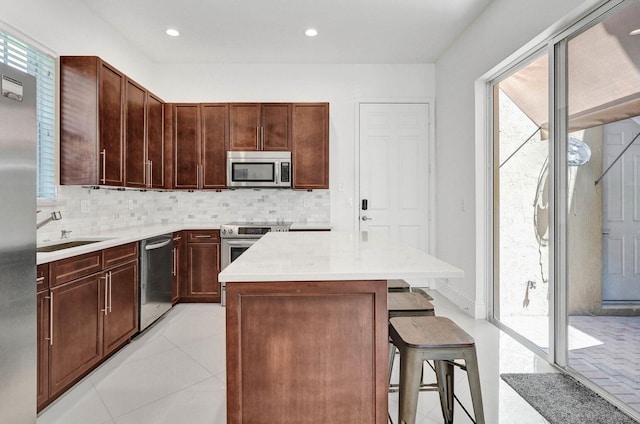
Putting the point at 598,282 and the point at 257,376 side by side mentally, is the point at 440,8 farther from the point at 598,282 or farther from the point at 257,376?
the point at 257,376

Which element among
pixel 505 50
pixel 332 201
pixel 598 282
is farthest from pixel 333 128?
pixel 598 282

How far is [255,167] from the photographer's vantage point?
4.55m

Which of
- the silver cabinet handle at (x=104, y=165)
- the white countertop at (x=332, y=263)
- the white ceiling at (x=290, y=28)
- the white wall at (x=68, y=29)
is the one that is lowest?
the white countertop at (x=332, y=263)

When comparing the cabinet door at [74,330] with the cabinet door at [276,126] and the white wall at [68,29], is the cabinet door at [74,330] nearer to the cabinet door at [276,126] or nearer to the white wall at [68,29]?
the white wall at [68,29]

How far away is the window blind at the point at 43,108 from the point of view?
109 inches

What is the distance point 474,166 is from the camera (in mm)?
3859

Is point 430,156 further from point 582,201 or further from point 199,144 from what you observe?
point 199,144

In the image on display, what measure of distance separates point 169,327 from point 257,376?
7.88ft

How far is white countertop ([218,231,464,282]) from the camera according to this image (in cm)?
146

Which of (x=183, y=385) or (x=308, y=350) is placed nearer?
(x=308, y=350)

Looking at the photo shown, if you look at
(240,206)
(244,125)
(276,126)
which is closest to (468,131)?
(276,126)

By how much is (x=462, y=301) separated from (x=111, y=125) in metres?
3.88

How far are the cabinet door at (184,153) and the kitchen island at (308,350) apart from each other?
3347 millimetres

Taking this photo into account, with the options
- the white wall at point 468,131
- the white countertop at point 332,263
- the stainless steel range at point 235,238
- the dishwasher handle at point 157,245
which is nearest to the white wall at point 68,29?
the dishwasher handle at point 157,245
